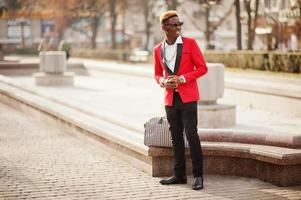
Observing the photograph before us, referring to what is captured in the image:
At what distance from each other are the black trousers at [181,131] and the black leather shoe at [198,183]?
0.05 m

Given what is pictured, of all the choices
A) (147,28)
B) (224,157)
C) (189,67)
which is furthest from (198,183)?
(147,28)

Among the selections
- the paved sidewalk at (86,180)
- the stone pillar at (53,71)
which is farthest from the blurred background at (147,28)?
the paved sidewalk at (86,180)

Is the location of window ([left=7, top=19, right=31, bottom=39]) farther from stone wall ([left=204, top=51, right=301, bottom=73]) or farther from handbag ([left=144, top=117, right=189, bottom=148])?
handbag ([left=144, top=117, right=189, bottom=148])

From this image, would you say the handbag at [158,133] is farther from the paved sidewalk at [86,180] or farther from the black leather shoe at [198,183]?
the black leather shoe at [198,183]

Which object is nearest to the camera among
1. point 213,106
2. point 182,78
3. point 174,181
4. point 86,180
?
point 182,78

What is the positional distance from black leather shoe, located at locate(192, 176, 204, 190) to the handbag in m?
0.60

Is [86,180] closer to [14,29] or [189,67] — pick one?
[189,67]

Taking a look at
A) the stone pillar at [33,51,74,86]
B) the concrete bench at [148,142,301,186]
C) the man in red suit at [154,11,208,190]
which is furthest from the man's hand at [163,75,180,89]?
the stone pillar at [33,51,74,86]

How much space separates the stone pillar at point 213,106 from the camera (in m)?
12.6

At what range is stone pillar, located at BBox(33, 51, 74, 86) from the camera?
25.4m

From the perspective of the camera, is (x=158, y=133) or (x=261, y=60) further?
(x=261, y=60)

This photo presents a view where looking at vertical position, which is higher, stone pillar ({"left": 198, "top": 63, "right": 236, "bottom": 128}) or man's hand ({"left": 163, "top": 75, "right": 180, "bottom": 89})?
man's hand ({"left": 163, "top": 75, "right": 180, "bottom": 89})

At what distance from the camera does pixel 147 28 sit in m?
54.7

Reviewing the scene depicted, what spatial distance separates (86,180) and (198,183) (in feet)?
4.56
